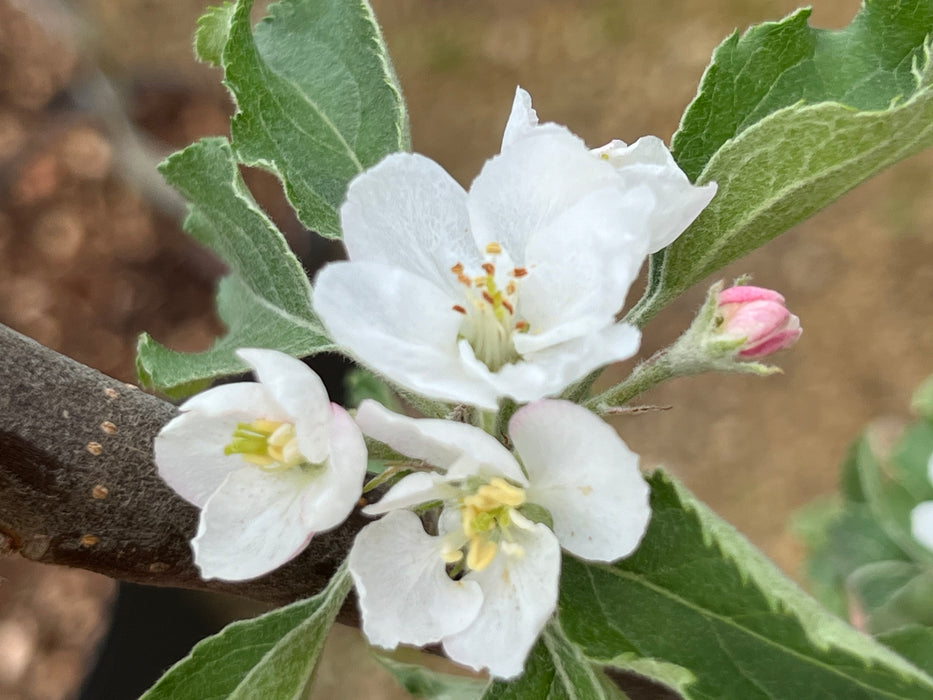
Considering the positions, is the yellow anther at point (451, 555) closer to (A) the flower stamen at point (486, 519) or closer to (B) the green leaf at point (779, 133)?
(A) the flower stamen at point (486, 519)

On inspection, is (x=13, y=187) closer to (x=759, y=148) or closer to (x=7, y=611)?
(x=7, y=611)

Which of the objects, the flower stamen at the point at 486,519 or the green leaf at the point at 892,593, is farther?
the green leaf at the point at 892,593

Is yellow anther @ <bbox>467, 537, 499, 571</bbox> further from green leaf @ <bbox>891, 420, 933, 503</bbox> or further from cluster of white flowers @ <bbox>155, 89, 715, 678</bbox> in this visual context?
green leaf @ <bbox>891, 420, 933, 503</bbox>

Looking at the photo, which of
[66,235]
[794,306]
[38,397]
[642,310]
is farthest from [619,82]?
[38,397]

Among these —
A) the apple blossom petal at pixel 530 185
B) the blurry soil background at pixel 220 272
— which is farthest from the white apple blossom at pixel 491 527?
the blurry soil background at pixel 220 272

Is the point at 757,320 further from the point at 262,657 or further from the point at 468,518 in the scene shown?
the point at 262,657
